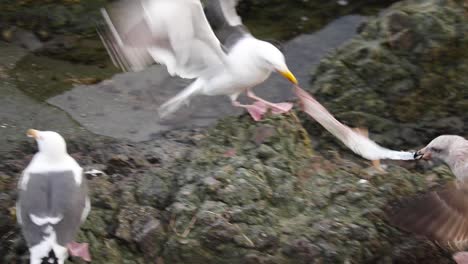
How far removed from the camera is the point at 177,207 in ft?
17.0

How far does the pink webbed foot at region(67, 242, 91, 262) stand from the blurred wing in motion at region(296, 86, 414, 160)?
5.66 ft

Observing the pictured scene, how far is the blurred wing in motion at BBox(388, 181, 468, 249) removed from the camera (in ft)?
16.0

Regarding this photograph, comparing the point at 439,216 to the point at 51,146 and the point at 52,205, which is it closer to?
the point at 52,205

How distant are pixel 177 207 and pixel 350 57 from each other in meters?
2.31

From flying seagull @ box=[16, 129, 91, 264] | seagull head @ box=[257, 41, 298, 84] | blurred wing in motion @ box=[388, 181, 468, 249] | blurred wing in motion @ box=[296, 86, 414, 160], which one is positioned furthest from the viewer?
blurred wing in motion @ box=[296, 86, 414, 160]

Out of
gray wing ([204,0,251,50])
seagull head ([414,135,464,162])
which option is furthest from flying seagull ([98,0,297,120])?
seagull head ([414,135,464,162])

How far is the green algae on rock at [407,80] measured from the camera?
21.9 ft

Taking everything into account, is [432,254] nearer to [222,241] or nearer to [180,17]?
[222,241]

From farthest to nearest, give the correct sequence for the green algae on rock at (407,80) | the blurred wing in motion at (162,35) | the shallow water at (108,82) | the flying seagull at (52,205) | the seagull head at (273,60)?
the green algae on rock at (407,80) < the shallow water at (108,82) < the seagull head at (273,60) < the blurred wing in motion at (162,35) < the flying seagull at (52,205)

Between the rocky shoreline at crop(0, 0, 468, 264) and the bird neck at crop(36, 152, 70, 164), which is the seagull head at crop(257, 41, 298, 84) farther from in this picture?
the bird neck at crop(36, 152, 70, 164)

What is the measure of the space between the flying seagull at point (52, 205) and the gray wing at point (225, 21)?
4.35ft

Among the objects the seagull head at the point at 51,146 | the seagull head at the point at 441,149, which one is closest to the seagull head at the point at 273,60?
the seagull head at the point at 441,149

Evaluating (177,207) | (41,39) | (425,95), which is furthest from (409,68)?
(41,39)

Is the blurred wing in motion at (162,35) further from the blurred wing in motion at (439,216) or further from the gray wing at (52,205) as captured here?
the blurred wing in motion at (439,216)
